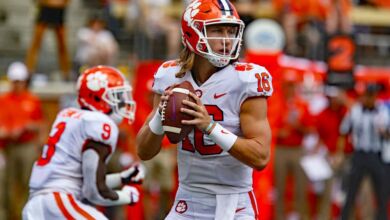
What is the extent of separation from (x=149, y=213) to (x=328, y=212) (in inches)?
87.6

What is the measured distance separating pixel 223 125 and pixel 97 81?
1665 millimetres

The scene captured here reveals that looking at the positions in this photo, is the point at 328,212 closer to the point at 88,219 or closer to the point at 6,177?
the point at 6,177

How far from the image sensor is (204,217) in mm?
5312

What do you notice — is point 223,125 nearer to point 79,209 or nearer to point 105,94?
point 79,209

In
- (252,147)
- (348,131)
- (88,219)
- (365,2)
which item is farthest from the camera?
(365,2)

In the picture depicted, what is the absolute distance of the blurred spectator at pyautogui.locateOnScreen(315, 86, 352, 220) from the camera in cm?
1266

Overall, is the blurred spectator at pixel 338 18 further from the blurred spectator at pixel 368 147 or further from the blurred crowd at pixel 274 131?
the blurred spectator at pixel 368 147

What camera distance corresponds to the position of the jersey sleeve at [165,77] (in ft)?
17.9

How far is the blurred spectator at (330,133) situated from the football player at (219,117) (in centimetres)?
735

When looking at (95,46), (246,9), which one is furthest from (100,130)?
(246,9)

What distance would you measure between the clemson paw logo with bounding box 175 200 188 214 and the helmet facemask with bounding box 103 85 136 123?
4.79ft

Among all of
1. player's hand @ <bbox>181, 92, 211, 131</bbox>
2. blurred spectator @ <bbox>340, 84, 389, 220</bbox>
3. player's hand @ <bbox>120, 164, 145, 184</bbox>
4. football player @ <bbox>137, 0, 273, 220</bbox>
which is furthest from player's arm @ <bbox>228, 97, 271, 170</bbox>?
blurred spectator @ <bbox>340, 84, 389, 220</bbox>

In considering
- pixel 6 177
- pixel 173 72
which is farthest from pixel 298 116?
pixel 173 72

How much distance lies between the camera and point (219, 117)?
5.27 metres
